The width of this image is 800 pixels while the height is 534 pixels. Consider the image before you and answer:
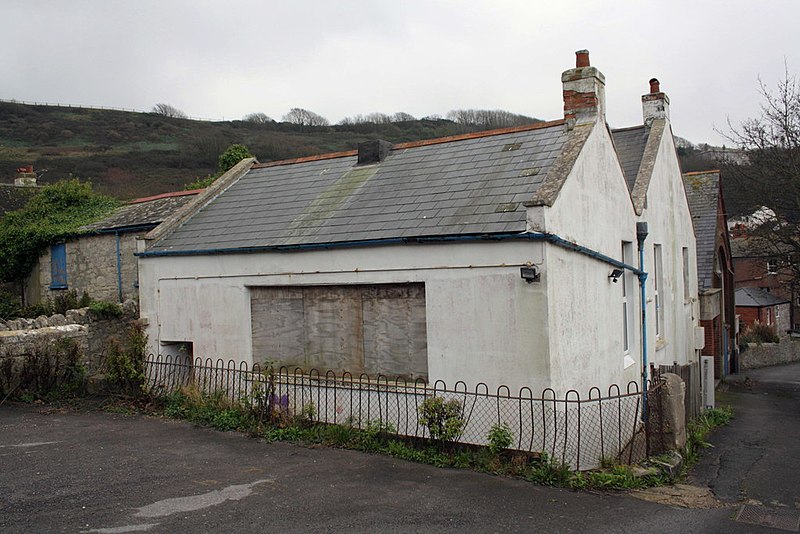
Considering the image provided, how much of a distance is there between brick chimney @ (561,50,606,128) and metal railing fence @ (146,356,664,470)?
187 inches

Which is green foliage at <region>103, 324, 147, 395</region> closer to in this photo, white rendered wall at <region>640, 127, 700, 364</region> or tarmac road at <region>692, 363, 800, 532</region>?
tarmac road at <region>692, 363, 800, 532</region>

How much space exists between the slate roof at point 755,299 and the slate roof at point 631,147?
1349 inches

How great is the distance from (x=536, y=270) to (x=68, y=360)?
32.0 feet

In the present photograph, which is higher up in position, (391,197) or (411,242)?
(391,197)

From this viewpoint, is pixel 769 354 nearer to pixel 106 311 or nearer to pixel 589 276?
pixel 589 276

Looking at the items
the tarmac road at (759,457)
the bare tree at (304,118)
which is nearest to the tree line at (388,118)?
the bare tree at (304,118)

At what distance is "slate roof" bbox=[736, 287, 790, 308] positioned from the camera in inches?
1857

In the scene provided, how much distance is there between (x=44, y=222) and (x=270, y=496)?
15349 millimetres

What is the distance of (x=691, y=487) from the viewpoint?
29.0ft

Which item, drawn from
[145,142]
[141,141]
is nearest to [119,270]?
[145,142]

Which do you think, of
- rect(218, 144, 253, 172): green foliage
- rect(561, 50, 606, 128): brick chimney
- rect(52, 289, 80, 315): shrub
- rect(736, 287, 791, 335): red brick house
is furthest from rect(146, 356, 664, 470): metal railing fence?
rect(736, 287, 791, 335): red brick house

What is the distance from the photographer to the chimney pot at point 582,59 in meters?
11.9

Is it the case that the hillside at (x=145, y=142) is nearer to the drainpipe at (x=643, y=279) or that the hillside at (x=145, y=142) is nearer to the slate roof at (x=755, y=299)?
the slate roof at (x=755, y=299)

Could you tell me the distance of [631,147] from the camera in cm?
1791
